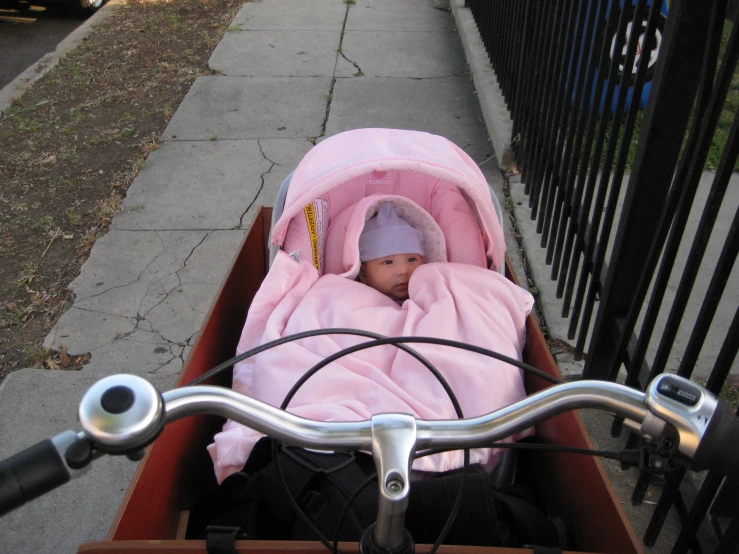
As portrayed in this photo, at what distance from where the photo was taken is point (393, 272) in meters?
2.21

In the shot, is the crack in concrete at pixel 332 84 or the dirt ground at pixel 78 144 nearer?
the dirt ground at pixel 78 144

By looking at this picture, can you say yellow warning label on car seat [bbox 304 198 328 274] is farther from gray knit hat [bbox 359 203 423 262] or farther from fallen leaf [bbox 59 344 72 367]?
fallen leaf [bbox 59 344 72 367]

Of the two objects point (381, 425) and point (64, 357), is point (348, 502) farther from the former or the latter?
point (64, 357)

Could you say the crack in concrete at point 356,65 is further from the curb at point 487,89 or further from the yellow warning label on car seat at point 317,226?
the yellow warning label on car seat at point 317,226

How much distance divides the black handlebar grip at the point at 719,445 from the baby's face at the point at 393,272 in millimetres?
1475

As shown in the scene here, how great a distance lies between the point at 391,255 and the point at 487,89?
268cm

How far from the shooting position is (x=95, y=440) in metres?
0.73

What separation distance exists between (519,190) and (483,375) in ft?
7.20

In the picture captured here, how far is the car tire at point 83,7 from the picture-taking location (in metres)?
6.60

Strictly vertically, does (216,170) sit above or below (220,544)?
below

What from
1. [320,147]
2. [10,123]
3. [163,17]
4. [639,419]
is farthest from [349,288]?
[163,17]

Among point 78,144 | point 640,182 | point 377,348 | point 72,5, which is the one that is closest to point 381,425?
point 377,348

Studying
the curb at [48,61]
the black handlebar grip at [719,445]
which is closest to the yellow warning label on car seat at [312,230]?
the black handlebar grip at [719,445]

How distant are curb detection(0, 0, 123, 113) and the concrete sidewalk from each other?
1.43 m
